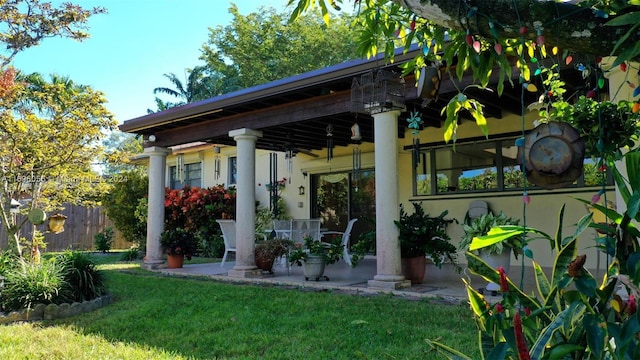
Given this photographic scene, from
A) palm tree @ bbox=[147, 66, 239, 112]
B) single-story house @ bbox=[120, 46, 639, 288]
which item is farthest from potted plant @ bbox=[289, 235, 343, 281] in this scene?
palm tree @ bbox=[147, 66, 239, 112]

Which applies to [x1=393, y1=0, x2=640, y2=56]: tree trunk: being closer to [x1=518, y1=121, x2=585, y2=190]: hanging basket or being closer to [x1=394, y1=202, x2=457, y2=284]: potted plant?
[x1=518, y1=121, x2=585, y2=190]: hanging basket

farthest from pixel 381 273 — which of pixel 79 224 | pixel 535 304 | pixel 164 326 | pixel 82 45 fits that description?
pixel 79 224

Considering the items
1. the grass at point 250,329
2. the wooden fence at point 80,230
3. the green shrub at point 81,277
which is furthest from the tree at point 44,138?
the wooden fence at point 80,230

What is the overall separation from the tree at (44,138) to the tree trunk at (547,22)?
251 inches

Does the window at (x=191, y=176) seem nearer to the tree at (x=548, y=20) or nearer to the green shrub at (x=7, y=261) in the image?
the green shrub at (x=7, y=261)

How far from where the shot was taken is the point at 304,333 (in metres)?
3.93

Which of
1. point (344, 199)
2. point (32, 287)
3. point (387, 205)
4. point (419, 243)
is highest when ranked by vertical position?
point (344, 199)

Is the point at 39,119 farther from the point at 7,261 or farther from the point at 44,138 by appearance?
the point at 7,261

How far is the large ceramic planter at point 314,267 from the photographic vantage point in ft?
21.5

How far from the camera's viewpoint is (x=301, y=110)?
22.6ft

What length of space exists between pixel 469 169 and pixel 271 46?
675 inches

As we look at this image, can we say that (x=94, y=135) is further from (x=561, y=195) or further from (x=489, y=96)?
(x=561, y=195)

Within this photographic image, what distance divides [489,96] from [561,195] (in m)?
2.20

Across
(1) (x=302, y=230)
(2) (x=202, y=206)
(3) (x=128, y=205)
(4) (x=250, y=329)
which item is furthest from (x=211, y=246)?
(4) (x=250, y=329)
